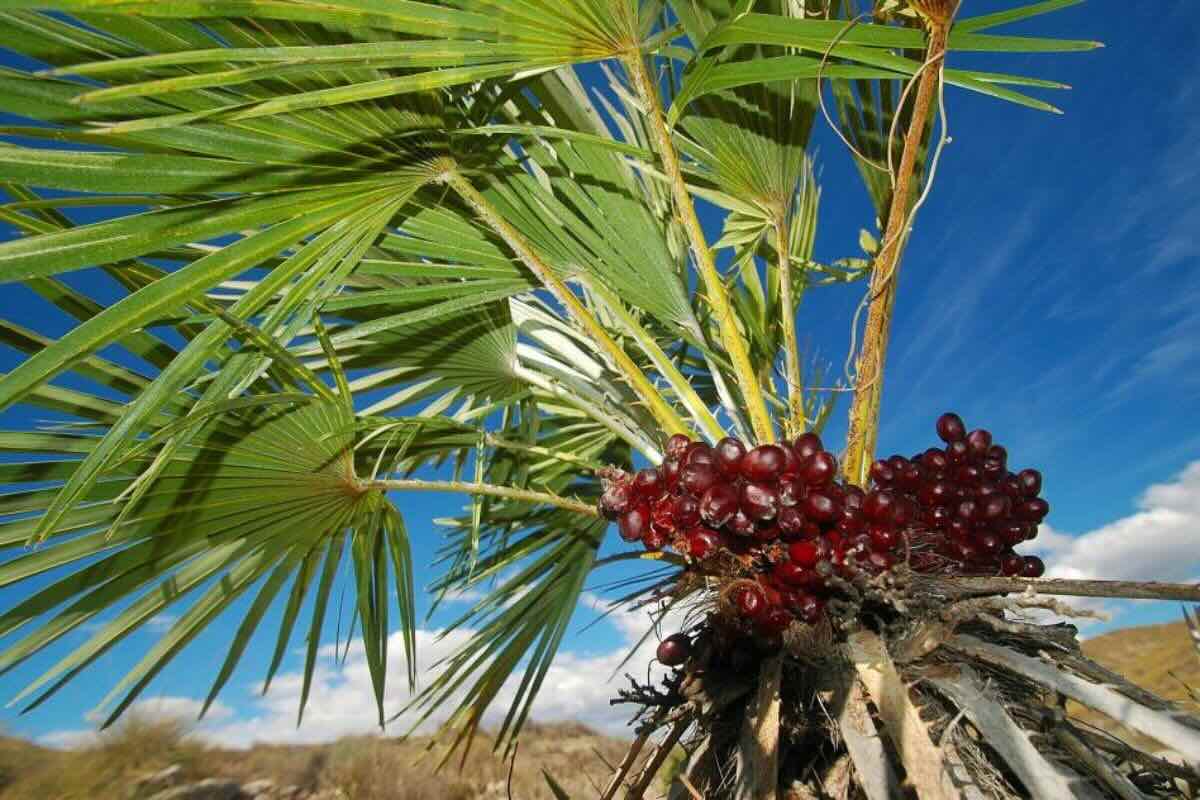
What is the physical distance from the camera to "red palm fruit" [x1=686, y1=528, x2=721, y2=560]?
93cm

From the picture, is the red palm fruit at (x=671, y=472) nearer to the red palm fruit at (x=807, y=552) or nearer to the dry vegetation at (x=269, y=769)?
the red palm fruit at (x=807, y=552)

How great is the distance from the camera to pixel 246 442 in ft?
4.67

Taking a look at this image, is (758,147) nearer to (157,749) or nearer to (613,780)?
(613,780)

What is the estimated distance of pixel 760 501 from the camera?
908 millimetres

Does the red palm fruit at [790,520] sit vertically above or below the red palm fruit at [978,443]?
below

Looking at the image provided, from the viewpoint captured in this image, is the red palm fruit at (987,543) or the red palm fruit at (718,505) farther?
the red palm fruit at (987,543)

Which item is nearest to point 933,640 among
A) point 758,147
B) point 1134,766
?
point 1134,766

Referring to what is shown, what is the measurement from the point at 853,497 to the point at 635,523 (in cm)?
30

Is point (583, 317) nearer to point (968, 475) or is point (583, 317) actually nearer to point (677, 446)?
point (677, 446)

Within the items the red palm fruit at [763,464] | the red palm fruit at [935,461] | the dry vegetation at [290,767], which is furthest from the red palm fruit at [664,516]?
the dry vegetation at [290,767]

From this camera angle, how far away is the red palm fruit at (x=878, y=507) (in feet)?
3.22

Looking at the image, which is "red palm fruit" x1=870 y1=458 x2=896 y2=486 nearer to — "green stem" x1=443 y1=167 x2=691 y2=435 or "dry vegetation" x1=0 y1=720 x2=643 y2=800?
"green stem" x1=443 y1=167 x2=691 y2=435

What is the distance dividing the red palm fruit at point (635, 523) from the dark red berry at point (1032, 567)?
26.7 inches

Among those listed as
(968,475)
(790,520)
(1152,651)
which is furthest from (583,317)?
(1152,651)
